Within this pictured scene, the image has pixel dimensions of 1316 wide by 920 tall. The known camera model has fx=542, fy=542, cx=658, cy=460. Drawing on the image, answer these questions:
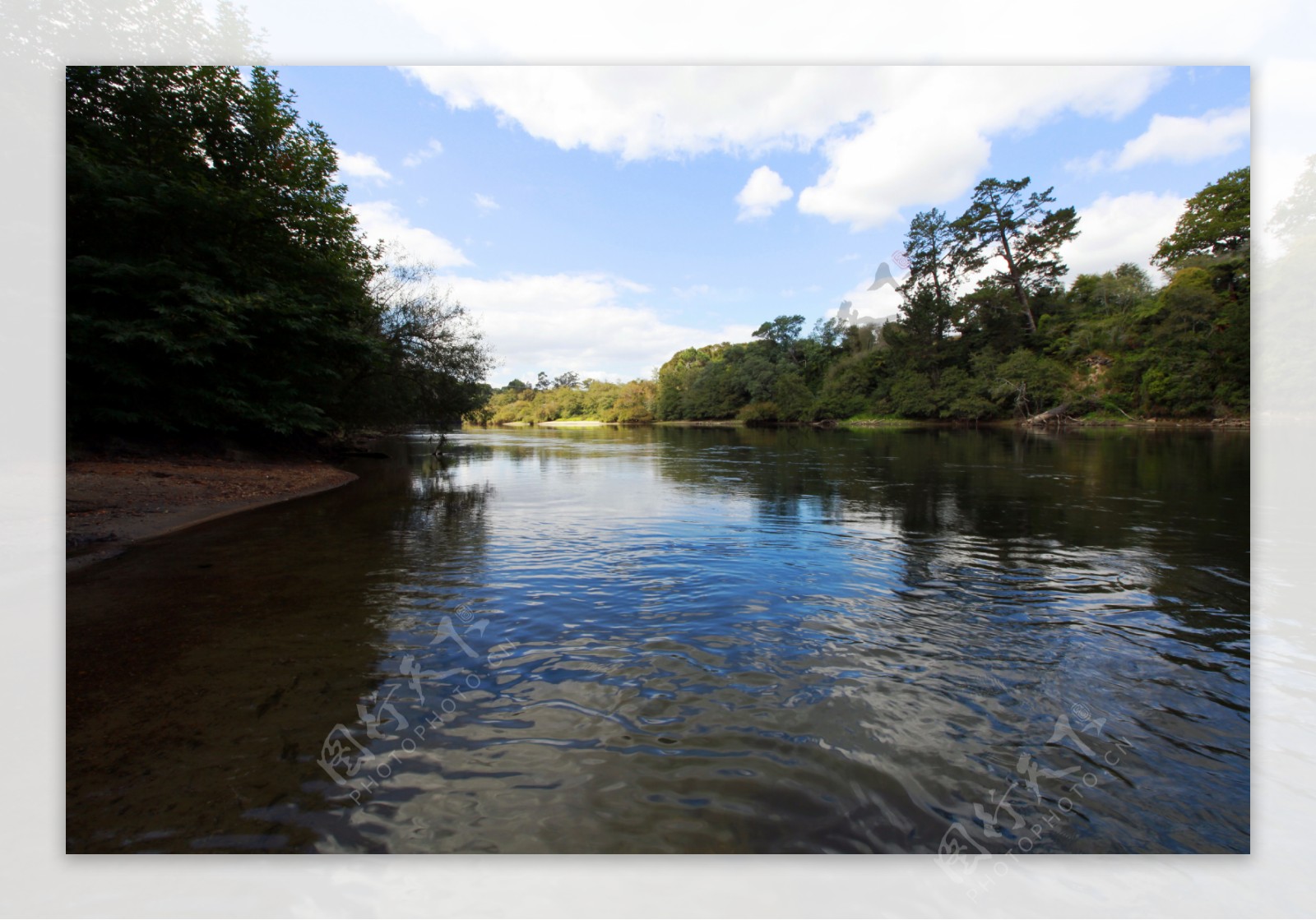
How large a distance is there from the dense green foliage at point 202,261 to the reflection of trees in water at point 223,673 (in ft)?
22.1

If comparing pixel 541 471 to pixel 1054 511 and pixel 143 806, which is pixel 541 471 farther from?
pixel 143 806

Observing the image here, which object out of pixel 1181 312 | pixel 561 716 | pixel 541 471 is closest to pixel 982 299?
Answer: pixel 1181 312

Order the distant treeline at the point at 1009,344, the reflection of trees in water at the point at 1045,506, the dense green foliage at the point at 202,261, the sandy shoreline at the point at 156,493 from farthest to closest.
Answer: the distant treeline at the point at 1009,344 < the dense green foliage at the point at 202,261 < the sandy shoreline at the point at 156,493 < the reflection of trees in water at the point at 1045,506

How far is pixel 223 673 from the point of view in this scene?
4152mm

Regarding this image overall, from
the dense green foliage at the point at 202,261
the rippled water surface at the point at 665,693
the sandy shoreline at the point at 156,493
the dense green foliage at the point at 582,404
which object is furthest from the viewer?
the dense green foliage at the point at 582,404

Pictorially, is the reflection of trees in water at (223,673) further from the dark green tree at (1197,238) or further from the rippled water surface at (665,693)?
the dark green tree at (1197,238)

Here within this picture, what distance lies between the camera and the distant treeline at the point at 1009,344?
34.0 meters

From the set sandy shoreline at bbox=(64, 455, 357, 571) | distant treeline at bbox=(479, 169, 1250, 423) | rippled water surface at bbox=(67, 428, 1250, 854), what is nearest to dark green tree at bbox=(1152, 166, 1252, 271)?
distant treeline at bbox=(479, 169, 1250, 423)

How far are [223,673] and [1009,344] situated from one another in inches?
2670

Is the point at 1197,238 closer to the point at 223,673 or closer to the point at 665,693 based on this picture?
the point at 665,693

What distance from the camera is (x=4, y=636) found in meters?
3.65

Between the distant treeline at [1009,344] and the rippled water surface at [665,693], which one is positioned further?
the distant treeline at [1009,344]

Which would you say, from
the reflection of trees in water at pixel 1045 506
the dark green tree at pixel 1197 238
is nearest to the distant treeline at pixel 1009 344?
the dark green tree at pixel 1197 238

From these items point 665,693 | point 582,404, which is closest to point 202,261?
point 665,693
